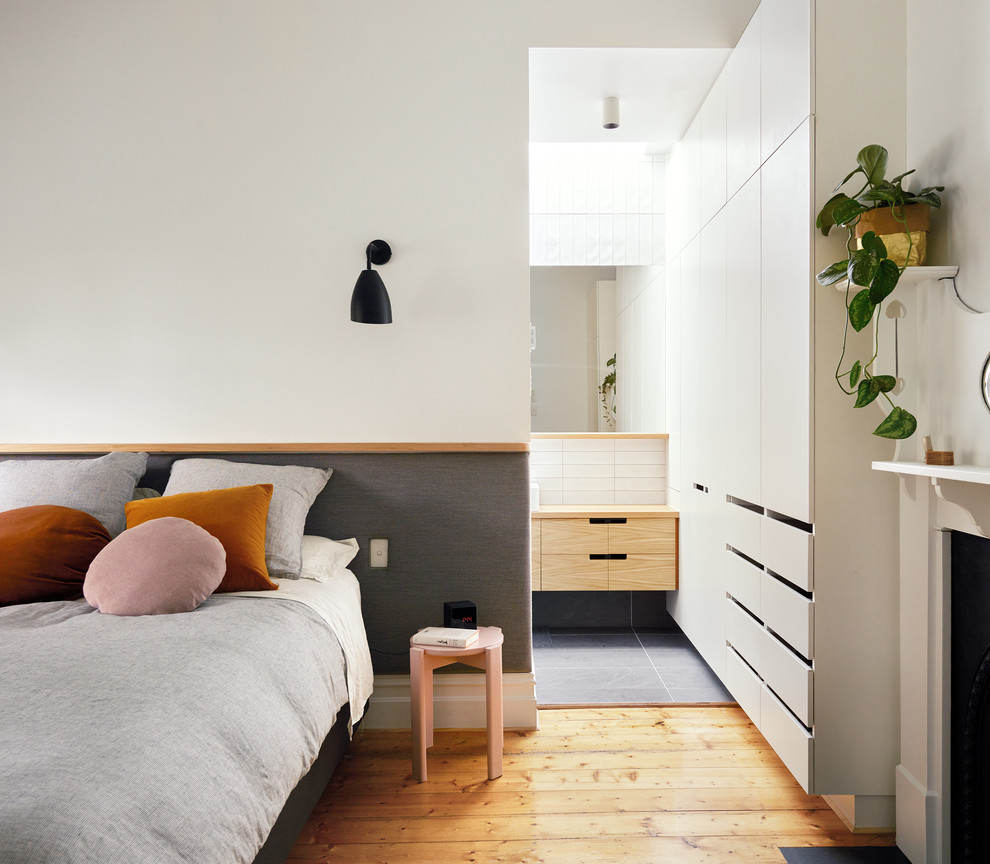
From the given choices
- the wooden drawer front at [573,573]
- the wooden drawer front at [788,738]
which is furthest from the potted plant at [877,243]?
the wooden drawer front at [573,573]

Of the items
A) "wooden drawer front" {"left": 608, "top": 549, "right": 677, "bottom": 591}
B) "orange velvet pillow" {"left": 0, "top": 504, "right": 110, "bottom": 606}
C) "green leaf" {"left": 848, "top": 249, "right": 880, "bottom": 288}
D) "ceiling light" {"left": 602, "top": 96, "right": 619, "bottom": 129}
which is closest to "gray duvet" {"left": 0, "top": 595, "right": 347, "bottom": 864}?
"orange velvet pillow" {"left": 0, "top": 504, "right": 110, "bottom": 606}

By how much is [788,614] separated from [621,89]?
214 cm

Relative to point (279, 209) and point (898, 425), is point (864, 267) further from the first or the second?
point (279, 209)

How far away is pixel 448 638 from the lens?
2.19m

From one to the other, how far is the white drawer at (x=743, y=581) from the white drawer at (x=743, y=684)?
22 centimetres

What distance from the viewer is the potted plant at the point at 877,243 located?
1.58m

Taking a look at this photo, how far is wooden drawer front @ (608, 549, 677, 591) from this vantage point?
3.44 m

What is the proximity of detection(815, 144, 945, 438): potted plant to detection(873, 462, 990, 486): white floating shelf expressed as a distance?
0.25 feet

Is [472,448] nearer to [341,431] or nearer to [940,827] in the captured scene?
[341,431]

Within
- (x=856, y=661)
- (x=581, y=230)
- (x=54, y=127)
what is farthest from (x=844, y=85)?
(x=54, y=127)

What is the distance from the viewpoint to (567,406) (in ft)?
12.4

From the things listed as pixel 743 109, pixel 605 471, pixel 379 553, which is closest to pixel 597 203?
pixel 743 109

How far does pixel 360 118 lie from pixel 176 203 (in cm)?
77

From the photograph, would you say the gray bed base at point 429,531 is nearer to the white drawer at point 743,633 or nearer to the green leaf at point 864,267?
the white drawer at point 743,633
